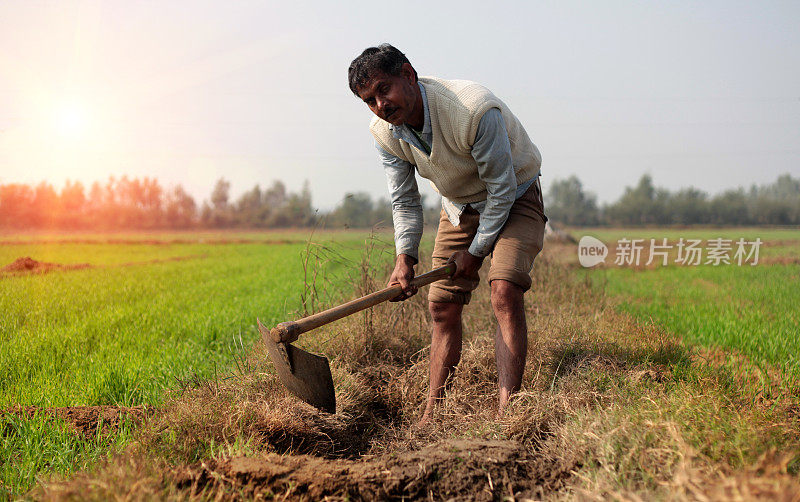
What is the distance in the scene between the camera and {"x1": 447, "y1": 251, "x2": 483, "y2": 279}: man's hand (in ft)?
10.0

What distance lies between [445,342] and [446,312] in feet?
0.57

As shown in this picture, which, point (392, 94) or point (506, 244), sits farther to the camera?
point (506, 244)

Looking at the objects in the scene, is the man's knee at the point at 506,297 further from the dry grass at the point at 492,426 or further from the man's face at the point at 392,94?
the man's face at the point at 392,94

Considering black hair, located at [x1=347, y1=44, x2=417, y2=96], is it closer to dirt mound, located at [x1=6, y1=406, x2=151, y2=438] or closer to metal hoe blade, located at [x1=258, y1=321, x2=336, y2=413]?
metal hoe blade, located at [x1=258, y1=321, x2=336, y2=413]

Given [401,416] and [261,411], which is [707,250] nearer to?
[401,416]

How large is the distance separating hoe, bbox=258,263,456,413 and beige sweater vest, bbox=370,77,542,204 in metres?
0.71

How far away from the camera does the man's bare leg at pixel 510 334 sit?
2857 millimetres

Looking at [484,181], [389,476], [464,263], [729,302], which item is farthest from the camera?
[729,302]

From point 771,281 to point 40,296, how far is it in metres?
10.4

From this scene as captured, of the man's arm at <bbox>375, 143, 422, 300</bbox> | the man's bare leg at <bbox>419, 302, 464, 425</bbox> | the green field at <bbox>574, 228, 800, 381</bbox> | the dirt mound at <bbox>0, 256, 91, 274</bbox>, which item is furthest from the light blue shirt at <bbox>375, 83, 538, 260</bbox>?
the dirt mound at <bbox>0, 256, 91, 274</bbox>

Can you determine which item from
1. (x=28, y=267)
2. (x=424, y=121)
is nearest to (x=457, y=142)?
(x=424, y=121)

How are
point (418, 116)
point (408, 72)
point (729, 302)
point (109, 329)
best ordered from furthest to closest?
point (729, 302) < point (109, 329) < point (418, 116) < point (408, 72)

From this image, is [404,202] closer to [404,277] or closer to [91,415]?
[404,277]

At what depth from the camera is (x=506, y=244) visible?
2957 mm
